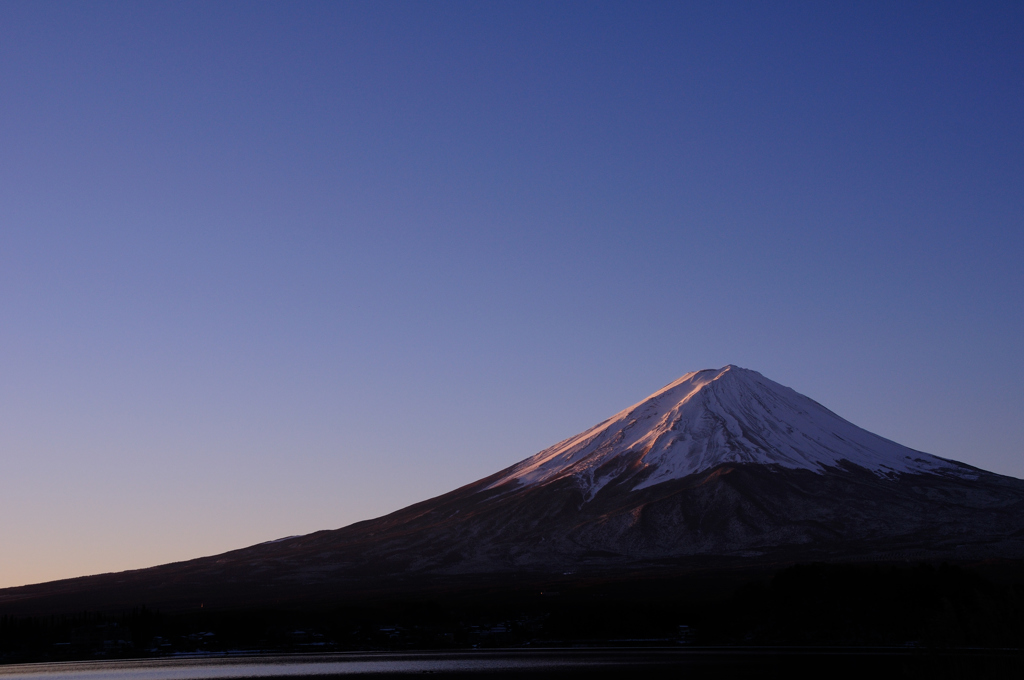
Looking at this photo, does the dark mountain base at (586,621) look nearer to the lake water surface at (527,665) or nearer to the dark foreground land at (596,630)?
the dark foreground land at (596,630)

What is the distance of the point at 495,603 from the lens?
139000mm

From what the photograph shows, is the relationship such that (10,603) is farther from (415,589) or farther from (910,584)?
(910,584)

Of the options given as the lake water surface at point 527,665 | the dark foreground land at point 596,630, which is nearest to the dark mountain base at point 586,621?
the dark foreground land at point 596,630

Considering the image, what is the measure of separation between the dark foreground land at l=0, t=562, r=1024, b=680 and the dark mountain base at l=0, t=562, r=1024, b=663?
0.18 meters

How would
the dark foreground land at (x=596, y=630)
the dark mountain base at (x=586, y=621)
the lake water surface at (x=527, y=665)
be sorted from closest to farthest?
1. the lake water surface at (x=527, y=665)
2. the dark foreground land at (x=596, y=630)
3. the dark mountain base at (x=586, y=621)

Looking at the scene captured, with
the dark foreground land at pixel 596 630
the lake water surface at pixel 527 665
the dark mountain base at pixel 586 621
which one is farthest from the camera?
the dark mountain base at pixel 586 621

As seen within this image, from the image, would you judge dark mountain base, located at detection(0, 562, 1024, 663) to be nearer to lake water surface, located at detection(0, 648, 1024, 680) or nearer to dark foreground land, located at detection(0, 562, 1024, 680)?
dark foreground land, located at detection(0, 562, 1024, 680)

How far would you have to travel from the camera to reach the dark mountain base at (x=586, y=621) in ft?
336

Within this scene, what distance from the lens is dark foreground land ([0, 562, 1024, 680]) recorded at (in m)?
85.6

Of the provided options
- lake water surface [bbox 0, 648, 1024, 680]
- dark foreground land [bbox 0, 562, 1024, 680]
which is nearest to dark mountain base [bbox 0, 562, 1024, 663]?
dark foreground land [bbox 0, 562, 1024, 680]

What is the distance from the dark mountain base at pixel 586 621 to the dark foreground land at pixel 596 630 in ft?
0.60

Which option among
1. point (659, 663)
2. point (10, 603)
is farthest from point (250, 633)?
point (10, 603)

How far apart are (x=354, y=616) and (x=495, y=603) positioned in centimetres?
2000

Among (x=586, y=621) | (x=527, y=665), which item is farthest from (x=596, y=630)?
(x=527, y=665)
